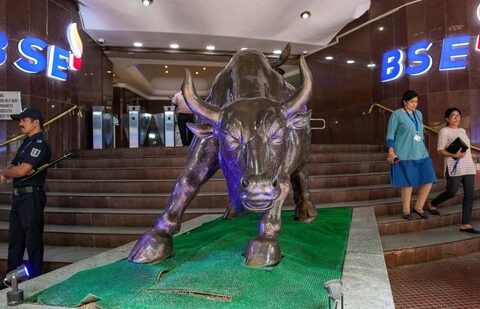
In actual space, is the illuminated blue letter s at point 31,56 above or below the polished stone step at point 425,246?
above

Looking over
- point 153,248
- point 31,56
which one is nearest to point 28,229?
point 153,248

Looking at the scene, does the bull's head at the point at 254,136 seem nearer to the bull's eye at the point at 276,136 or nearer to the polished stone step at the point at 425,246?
the bull's eye at the point at 276,136

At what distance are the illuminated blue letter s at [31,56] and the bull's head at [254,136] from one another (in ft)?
21.1

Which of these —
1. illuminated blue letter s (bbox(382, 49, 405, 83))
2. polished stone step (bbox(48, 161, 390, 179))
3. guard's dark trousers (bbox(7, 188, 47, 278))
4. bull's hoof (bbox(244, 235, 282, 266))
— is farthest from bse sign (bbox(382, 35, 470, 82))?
guard's dark trousers (bbox(7, 188, 47, 278))

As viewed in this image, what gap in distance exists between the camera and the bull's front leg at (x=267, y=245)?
210 centimetres

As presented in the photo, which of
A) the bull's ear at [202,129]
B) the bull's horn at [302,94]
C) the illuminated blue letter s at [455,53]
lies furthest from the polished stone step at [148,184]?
the bull's horn at [302,94]

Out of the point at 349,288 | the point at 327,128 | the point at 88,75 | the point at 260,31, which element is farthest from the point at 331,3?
the point at 349,288

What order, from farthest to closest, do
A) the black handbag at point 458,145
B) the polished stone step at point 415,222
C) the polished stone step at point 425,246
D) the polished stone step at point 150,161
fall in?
the polished stone step at point 150,161, the polished stone step at point 415,222, the black handbag at point 458,145, the polished stone step at point 425,246

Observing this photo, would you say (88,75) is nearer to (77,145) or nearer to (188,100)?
(77,145)

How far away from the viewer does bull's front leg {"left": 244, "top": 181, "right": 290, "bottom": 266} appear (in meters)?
2.10

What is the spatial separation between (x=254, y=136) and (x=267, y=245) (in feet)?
2.06

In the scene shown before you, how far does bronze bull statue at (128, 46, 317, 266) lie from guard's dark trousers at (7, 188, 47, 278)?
1.87 metres

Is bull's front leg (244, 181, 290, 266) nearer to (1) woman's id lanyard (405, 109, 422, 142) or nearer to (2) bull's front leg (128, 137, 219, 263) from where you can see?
(2) bull's front leg (128, 137, 219, 263)

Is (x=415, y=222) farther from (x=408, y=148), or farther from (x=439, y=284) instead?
(x=439, y=284)
